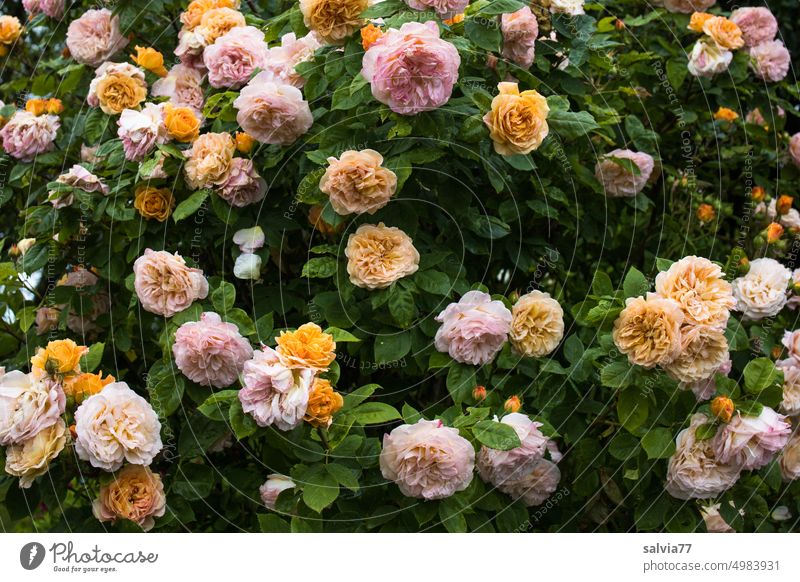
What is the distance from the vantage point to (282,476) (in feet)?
6.87

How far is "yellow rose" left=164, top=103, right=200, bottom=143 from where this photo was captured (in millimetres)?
2262

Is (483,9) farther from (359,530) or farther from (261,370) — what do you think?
(359,530)

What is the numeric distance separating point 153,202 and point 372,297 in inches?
25.7

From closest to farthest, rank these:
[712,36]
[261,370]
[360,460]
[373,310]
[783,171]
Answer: [261,370], [360,460], [373,310], [712,36], [783,171]

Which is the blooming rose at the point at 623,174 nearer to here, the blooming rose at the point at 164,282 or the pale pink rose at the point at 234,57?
the pale pink rose at the point at 234,57

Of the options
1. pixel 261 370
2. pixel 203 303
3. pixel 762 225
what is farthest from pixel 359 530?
pixel 762 225

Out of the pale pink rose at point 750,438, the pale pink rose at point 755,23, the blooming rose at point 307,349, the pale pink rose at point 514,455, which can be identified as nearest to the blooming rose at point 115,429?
the blooming rose at point 307,349

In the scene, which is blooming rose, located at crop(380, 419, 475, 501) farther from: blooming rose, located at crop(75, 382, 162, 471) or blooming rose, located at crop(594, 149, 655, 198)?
blooming rose, located at crop(594, 149, 655, 198)

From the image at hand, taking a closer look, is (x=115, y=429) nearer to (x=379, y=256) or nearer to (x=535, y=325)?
(x=379, y=256)

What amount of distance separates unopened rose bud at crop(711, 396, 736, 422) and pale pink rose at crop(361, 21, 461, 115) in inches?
35.6

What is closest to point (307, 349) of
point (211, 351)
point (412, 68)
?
point (211, 351)

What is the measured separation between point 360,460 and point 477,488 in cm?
27

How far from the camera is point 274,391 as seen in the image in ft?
5.84

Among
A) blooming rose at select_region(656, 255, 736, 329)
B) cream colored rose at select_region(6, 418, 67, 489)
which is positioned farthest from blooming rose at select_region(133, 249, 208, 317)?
blooming rose at select_region(656, 255, 736, 329)
